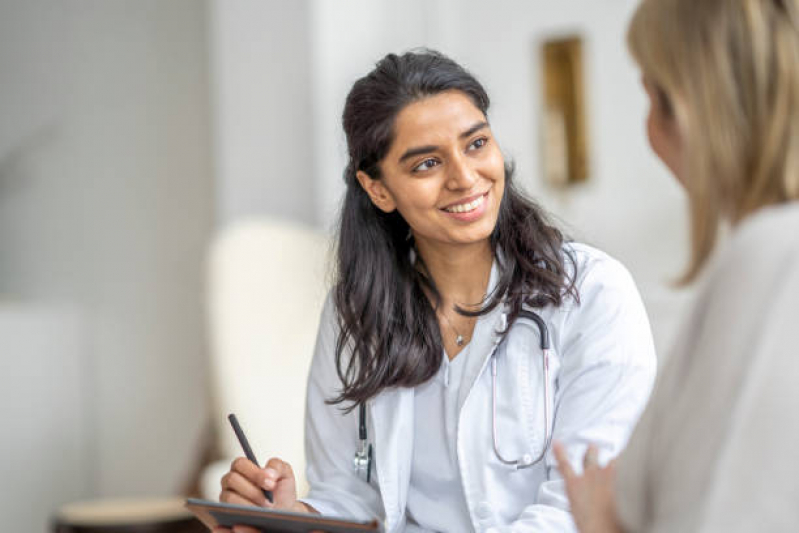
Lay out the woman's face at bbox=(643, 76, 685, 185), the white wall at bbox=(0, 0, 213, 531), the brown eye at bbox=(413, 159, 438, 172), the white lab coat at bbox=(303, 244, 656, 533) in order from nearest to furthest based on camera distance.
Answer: the woman's face at bbox=(643, 76, 685, 185) < the white lab coat at bbox=(303, 244, 656, 533) < the brown eye at bbox=(413, 159, 438, 172) < the white wall at bbox=(0, 0, 213, 531)

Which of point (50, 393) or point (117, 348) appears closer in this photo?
point (50, 393)

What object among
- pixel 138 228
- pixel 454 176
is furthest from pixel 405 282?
pixel 138 228

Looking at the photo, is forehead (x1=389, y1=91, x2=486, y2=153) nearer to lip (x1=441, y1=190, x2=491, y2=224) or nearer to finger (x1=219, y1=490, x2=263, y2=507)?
lip (x1=441, y1=190, x2=491, y2=224)

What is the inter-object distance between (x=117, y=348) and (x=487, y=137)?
8.58ft

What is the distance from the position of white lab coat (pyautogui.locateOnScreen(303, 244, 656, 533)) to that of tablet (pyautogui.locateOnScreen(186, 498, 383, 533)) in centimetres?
34

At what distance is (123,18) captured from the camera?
3832 mm

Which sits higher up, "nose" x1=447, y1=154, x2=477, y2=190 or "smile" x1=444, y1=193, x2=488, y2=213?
"nose" x1=447, y1=154, x2=477, y2=190

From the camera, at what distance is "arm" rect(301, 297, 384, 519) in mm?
1662

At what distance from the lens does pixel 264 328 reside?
106 inches

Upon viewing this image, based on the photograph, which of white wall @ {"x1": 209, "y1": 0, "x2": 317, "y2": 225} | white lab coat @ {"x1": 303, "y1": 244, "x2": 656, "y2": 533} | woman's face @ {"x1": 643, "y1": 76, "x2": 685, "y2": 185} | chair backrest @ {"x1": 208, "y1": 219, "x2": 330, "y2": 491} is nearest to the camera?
woman's face @ {"x1": 643, "y1": 76, "x2": 685, "y2": 185}

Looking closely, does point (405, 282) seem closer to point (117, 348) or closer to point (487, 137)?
point (487, 137)

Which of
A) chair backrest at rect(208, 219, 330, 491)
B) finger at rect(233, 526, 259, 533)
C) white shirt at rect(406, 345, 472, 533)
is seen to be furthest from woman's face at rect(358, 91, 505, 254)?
chair backrest at rect(208, 219, 330, 491)

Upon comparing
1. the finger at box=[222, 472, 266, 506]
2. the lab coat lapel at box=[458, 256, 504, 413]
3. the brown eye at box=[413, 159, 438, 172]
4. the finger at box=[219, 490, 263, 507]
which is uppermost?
the brown eye at box=[413, 159, 438, 172]

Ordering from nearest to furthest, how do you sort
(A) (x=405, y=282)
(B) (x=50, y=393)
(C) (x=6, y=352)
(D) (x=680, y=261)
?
1. (A) (x=405, y=282)
2. (D) (x=680, y=261)
3. (C) (x=6, y=352)
4. (B) (x=50, y=393)
